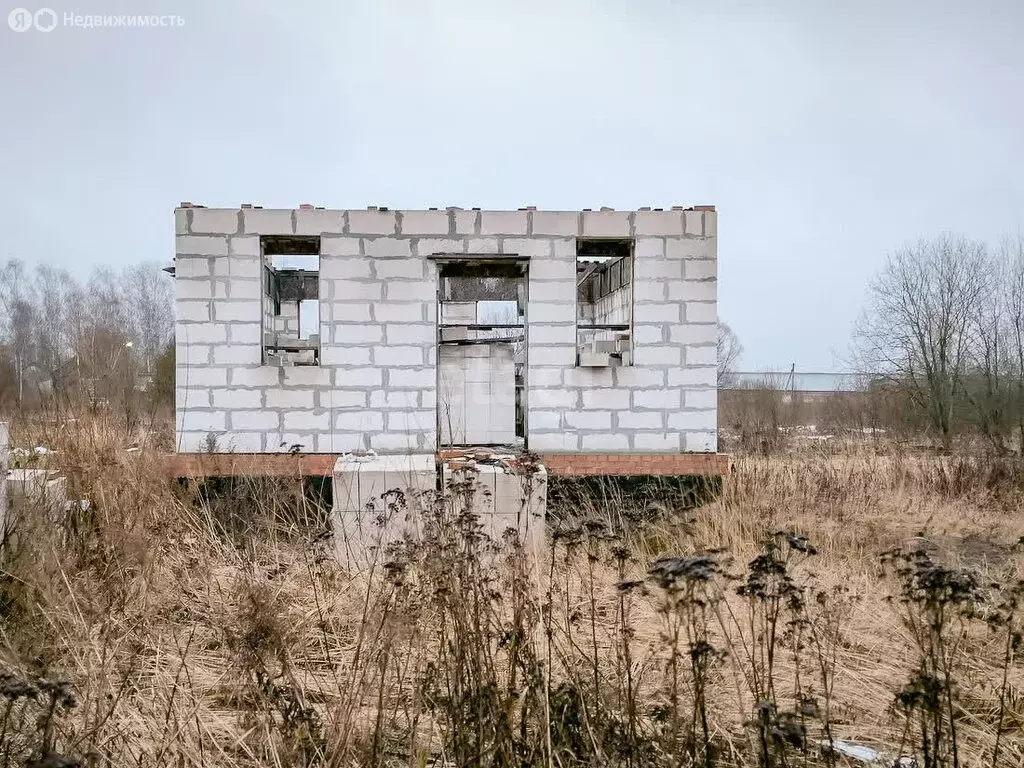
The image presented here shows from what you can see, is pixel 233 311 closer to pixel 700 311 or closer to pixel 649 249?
pixel 649 249

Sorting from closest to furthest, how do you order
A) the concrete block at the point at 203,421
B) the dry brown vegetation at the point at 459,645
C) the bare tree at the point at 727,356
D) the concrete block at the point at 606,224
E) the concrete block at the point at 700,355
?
the dry brown vegetation at the point at 459,645 → the concrete block at the point at 203,421 → the concrete block at the point at 606,224 → the concrete block at the point at 700,355 → the bare tree at the point at 727,356

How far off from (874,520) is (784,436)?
983 cm

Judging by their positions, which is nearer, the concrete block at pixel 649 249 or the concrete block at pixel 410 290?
the concrete block at pixel 410 290

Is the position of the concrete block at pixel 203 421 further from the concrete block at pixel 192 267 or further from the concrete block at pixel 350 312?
the concrete block at pixel 350 312

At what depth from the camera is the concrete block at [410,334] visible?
8172 mm

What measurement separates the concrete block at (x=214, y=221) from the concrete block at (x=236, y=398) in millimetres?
1763

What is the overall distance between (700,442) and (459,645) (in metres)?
6.00

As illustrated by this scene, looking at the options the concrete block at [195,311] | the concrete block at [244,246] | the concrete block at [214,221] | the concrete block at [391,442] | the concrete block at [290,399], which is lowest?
the concrete block at [391,442]

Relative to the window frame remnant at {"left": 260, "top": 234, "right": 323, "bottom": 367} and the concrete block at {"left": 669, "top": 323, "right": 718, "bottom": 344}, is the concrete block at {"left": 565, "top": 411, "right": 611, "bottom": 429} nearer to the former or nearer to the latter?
the concrete block at {"left": 669, "top": 323, "right": 718, "bottom": 344}

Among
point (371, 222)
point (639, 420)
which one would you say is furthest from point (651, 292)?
point (371, 222)

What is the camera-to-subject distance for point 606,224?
826 cm

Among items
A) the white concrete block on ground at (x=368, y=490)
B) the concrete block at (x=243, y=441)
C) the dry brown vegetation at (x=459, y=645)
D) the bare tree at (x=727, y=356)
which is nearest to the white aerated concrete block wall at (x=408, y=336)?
the concrete block at (x=243, y=441)

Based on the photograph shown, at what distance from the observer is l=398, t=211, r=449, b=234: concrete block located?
26.8ft

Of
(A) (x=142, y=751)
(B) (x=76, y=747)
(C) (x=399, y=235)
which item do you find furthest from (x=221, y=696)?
(C) (x=399, y=235)
